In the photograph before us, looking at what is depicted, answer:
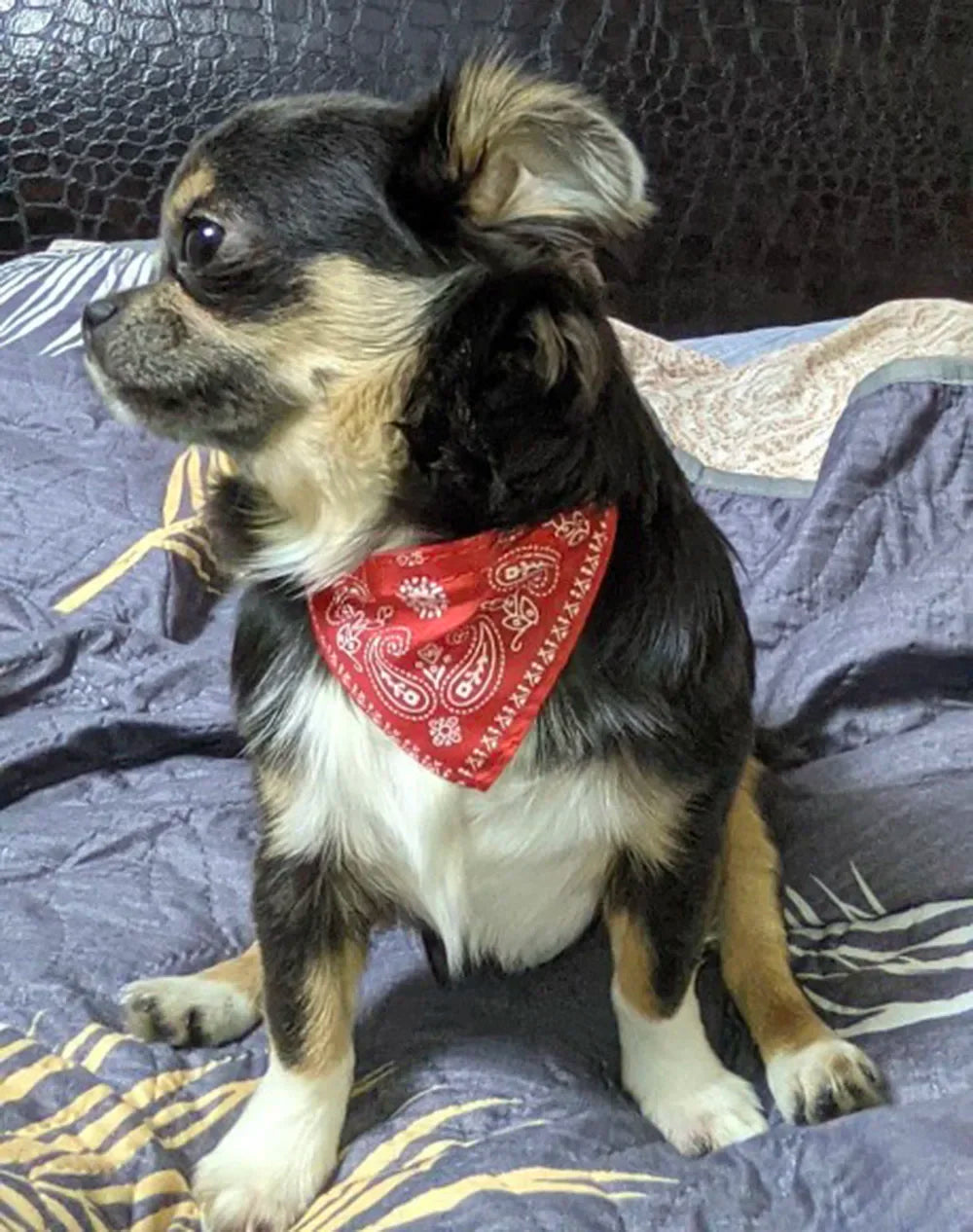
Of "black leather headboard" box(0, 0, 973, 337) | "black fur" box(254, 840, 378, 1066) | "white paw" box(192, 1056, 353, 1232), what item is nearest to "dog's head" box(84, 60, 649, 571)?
"black fur" box(254, 840, 378, 1066)

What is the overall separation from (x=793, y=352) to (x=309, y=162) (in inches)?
48.0

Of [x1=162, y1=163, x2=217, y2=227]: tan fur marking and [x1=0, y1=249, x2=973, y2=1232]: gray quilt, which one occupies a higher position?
[x1=162, y1=163, x2=217, y2=227]: tan fur marking

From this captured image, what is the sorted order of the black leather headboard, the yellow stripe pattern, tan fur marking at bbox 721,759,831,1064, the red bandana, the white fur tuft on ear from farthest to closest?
1. the black leather headboard
2. the yellow stripe pattern
3. tan fur marking at bbox 721,759,831,1064
4. the red bandana
5. the white fur tuft on ear

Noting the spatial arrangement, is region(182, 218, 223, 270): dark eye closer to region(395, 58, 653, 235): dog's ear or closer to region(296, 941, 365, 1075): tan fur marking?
region(395, 58, 653, 235): dog's ear

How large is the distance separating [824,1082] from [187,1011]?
1.68 ft

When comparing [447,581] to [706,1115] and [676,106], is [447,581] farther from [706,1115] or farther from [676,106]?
[676,106]

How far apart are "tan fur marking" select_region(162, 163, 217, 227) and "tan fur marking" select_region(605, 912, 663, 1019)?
2.02ft

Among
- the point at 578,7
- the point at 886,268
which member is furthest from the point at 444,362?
the point at 886,268

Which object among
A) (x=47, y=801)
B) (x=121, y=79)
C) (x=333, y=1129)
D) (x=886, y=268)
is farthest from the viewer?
(x=886, y=268)

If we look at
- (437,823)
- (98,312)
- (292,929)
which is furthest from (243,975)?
(98,312)

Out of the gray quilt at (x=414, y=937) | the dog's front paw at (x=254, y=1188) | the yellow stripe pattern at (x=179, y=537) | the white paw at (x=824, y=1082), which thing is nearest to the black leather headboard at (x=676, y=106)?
the gray quilt at (x=414, y=937)

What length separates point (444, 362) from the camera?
3.59 feet

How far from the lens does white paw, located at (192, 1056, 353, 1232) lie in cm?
116

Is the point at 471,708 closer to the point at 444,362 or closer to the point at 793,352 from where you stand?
the point at 444,362
